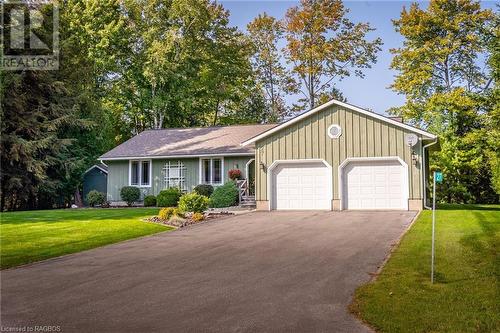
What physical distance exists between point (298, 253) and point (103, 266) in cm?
411

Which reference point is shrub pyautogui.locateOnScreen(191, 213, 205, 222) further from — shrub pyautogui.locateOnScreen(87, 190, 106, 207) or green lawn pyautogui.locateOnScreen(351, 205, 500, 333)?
shrub pyautogui.locateOnScreen(87, 190, 106, 207)

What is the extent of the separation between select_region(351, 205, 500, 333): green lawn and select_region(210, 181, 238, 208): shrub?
12571 millimetres

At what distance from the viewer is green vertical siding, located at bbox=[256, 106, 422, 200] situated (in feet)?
64.3

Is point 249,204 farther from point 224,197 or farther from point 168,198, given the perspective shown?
point 168,198

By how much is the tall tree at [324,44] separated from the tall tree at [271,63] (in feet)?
5.02

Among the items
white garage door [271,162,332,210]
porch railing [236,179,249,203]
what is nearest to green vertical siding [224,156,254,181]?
porch railing [236,179,249,203]

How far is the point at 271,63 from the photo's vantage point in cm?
4038

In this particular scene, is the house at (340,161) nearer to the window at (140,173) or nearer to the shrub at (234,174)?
the shrub at (234,174)

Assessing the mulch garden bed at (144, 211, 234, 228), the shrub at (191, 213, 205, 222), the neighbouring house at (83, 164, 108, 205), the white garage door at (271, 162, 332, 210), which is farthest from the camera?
the neighbouring house at (83, 164, 108, 205)

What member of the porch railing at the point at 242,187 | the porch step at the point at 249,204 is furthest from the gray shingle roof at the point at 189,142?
the porch step at the point at 249,204

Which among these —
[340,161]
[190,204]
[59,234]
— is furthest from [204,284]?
[340,161]

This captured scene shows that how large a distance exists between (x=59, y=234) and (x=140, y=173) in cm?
1390

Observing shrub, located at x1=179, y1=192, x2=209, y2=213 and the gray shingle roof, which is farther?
the gray shingle roof

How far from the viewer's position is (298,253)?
410 inches
